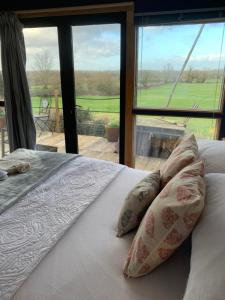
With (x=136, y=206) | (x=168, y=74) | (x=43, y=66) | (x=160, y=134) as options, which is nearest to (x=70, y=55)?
(x=43, y=66)

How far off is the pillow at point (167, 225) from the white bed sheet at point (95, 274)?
60 mm

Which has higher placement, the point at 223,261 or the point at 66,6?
the point at 66,6

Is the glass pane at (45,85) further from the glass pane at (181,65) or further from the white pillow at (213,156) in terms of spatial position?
the white pillow at (213,156)

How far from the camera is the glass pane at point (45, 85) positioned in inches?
125

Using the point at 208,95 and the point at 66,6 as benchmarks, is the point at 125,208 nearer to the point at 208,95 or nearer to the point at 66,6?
the point at 208,95

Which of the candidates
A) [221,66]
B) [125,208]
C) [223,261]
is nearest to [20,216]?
[125,208]

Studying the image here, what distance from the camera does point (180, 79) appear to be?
2744 millimetres

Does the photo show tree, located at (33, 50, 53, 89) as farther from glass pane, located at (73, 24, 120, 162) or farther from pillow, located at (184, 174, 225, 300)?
pillow, located at (184, 174, 225, 300)

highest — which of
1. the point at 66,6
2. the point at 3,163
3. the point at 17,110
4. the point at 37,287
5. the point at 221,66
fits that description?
the point at 66,6

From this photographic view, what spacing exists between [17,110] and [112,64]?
4.74 feet

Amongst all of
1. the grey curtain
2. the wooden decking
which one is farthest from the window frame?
the grey curtain

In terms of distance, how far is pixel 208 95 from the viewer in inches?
106

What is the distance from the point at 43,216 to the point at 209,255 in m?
0.91

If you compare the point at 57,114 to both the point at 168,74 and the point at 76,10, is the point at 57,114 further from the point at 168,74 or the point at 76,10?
the point at 168,74
